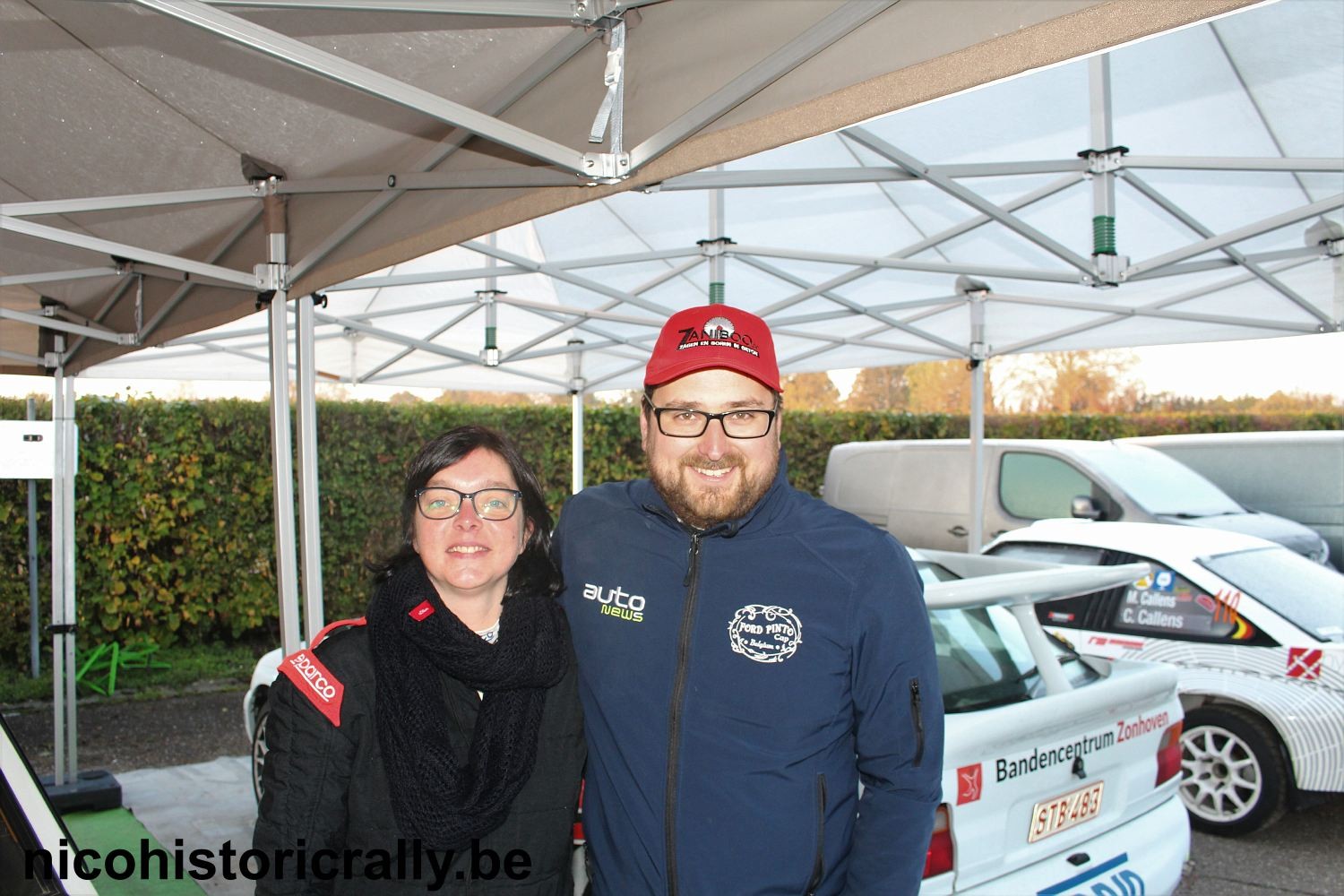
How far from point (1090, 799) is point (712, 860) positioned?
1.84 meters

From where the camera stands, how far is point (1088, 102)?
190 inches

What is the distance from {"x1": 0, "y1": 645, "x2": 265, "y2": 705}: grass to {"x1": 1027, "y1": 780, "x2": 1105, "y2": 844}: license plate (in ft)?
23.6

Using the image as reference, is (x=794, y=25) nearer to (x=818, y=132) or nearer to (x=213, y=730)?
(x=818, y=132)

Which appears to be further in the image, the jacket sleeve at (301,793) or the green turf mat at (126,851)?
the green turf mat at (126,851)

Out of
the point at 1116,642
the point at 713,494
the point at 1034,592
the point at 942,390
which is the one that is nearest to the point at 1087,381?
the point at 942,390

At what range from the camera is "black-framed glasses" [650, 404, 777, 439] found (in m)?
2.03

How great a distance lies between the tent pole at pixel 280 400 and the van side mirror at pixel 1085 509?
645 centimetres

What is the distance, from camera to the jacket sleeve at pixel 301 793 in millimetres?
1734

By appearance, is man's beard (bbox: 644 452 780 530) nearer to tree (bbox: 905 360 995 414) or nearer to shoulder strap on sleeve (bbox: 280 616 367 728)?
shoulder strap on sleeve (bbox: 280 616 367 728)

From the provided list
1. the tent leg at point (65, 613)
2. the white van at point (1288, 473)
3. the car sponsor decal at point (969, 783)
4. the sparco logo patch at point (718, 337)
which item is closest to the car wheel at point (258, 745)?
the tent leg at point (65, 613)

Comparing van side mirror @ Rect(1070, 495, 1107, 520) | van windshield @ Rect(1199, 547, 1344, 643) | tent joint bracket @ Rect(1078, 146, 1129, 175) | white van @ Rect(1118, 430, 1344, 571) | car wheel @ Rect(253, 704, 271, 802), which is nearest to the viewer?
tent joint bracket @ Rect(1078, 146, 1129, 175)

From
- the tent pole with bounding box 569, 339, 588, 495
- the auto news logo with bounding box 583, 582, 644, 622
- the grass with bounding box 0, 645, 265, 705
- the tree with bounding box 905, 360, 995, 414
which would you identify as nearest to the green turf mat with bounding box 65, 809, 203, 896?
the auto news logo with bounding box 583, 582, 644, 622

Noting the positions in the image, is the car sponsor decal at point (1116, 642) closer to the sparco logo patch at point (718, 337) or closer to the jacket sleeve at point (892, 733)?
the jacket sleeve at point (892, 733)

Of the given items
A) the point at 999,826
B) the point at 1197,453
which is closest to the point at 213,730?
the point at 999,826
